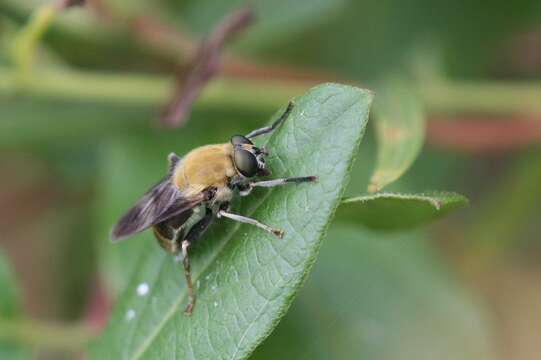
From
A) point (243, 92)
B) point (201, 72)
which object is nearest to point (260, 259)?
point (201, 72)

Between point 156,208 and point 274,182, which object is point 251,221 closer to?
point 274,182

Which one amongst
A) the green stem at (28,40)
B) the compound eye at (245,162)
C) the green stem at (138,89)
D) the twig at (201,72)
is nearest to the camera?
the compound eye at (245,162)

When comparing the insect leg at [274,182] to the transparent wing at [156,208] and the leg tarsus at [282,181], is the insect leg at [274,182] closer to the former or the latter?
the leg tarsus at [282,181]

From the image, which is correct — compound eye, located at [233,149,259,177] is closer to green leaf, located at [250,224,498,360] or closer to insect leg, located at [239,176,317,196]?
insect leg, located at [239,176,317,196]

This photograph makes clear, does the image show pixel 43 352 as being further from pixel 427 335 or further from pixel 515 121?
pixel 515 121

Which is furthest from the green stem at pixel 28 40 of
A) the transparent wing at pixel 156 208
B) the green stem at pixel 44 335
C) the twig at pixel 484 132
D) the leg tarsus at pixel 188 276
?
the twig at pixel 484 132
